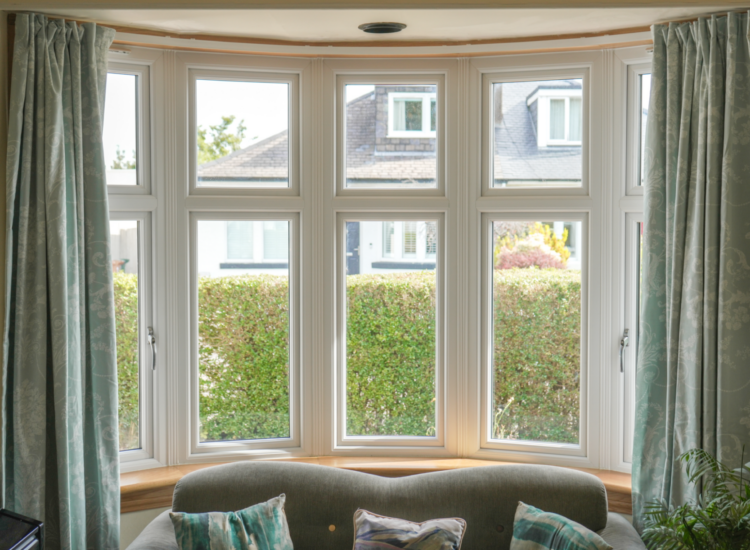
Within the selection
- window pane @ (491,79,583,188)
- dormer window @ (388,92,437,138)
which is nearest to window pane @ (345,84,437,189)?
dormer window @ (388,92,437,138)

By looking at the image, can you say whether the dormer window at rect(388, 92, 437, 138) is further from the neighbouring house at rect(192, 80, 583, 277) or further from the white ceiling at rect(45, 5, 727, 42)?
the white ceiling at rect(45, 5, 727, 42)

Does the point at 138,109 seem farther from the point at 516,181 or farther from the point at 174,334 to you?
the point at 516,181

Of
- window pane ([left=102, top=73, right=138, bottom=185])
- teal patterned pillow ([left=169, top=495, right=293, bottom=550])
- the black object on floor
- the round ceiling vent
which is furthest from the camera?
window pane ([left=102, top=73, right=138, bottom=185])

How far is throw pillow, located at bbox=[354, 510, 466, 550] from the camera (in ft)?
7.12

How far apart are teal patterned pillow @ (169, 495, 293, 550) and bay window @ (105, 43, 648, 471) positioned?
2.35ft

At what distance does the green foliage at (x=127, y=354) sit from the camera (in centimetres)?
281

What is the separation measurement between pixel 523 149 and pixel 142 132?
1.68m

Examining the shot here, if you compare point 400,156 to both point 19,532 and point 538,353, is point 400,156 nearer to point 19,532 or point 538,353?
point 538,353

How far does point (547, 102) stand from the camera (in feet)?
9.48

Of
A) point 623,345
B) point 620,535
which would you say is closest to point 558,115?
point 623,345

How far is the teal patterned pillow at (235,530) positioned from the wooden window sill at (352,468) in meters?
0.51

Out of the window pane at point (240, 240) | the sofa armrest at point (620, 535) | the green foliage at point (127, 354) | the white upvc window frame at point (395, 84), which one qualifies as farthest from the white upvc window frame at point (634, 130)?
the green foliage at point (127, 354)

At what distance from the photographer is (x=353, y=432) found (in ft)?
10.1

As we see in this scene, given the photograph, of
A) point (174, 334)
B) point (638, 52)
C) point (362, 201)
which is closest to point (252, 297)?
point (174, 334)
